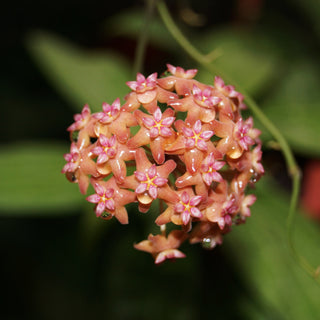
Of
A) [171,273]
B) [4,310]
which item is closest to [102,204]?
[171,273]

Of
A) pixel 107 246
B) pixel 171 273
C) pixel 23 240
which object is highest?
pixel 171 273

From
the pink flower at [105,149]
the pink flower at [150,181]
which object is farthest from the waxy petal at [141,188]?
the pink flower at [105,149]

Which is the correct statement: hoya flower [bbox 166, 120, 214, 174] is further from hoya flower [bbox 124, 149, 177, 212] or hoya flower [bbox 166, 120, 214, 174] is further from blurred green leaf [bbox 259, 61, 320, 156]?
blurred green leaf [bbox 259, 61, 320, 156]

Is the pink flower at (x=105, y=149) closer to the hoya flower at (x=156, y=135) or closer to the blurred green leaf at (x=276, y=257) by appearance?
the hoya flower at (x=156, y=135)

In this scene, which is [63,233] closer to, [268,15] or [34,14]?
[34,14]

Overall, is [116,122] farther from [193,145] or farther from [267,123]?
[267,123]

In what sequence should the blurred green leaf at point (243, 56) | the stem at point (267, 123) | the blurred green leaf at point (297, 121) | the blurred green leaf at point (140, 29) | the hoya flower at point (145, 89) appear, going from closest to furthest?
the hoya flower at point (145, 89), the stem at point (267, 123), the blurred green leaf at point (297, 121), the blurred green leaf at point (243, 56), the blurred green leaf at point (140, 29)

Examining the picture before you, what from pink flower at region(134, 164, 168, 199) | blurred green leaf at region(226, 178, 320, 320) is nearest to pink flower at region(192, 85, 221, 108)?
pink flower at region(134, 164, 168, 199)
